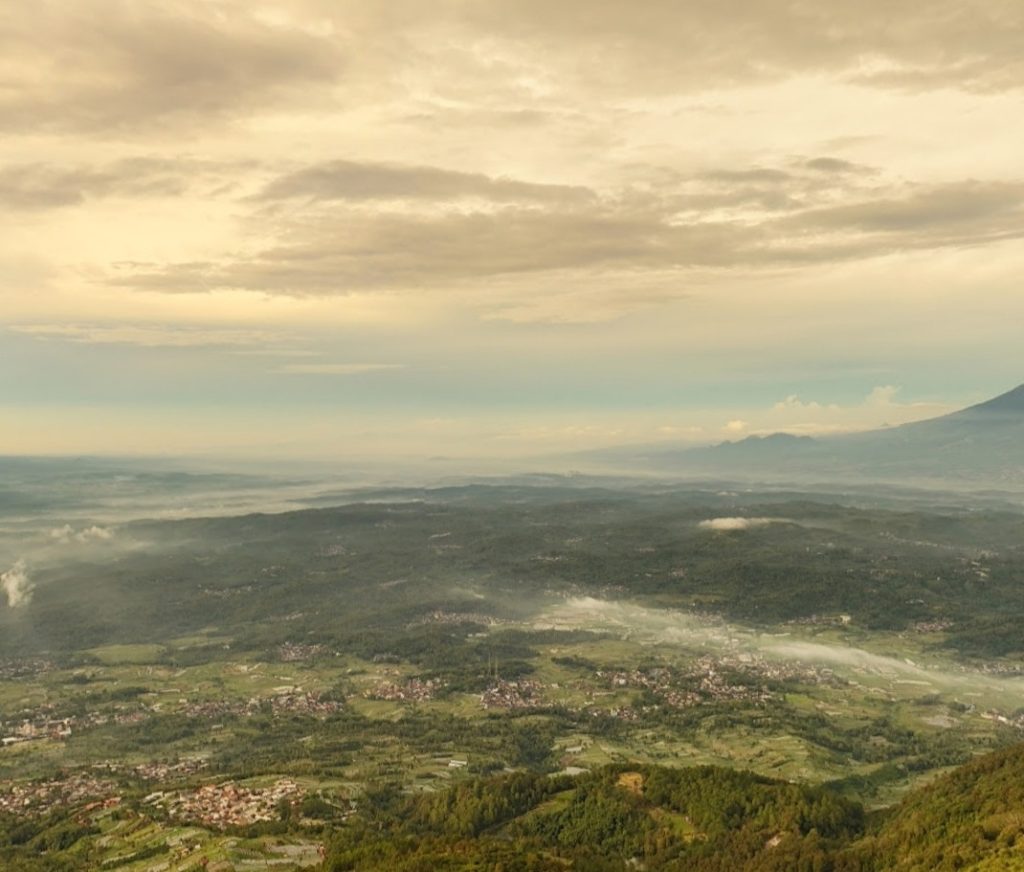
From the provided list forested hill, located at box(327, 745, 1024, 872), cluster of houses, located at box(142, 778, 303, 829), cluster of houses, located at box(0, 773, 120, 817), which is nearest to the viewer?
forested hill, located at box(327, 745, 1024, 872)

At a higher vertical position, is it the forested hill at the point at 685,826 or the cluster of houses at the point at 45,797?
the forested hill at the point at 685,826

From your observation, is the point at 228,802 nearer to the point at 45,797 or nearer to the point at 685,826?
the point at 45,797

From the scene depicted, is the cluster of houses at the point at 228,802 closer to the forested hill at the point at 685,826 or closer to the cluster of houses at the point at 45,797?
the cluster of houses at the point at 45,797

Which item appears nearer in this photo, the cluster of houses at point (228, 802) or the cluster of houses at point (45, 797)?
the cluster of houses at point (228, 802)

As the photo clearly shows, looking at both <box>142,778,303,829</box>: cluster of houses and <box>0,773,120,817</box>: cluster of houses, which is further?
<box>0,773,120,817</box>: cluster of houses

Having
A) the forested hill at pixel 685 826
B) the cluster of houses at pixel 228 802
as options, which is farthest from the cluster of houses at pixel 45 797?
the forested hill at pixel 685 826

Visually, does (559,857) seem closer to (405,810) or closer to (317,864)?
(317,864)

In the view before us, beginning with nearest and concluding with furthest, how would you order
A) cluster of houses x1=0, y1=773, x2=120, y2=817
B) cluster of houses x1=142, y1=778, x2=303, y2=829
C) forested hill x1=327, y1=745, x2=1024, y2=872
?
forested hill x1=327, y1=745, x2=1024, y2=872 → cluster of houses x1=142, y1=778, x2=303, y2=829 → cluster of houses x1=0, y1=773, x2=120, y2=817

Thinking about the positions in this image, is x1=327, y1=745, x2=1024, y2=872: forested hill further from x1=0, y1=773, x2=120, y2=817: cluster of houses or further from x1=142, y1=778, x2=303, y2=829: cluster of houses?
x1=0, y1=773, x2=120, y2=817: cluster of houses

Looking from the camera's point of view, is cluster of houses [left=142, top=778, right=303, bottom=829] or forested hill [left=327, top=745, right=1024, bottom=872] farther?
cluster of houses [left=142, top=778, right=303, bottom=829]

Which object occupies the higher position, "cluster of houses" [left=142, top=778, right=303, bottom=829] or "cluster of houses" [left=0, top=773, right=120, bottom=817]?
"cluster of houses" [left=142, top=778, right=303, bottom=829]

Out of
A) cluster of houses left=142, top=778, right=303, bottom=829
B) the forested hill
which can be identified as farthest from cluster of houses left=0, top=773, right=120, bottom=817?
the forested hill
